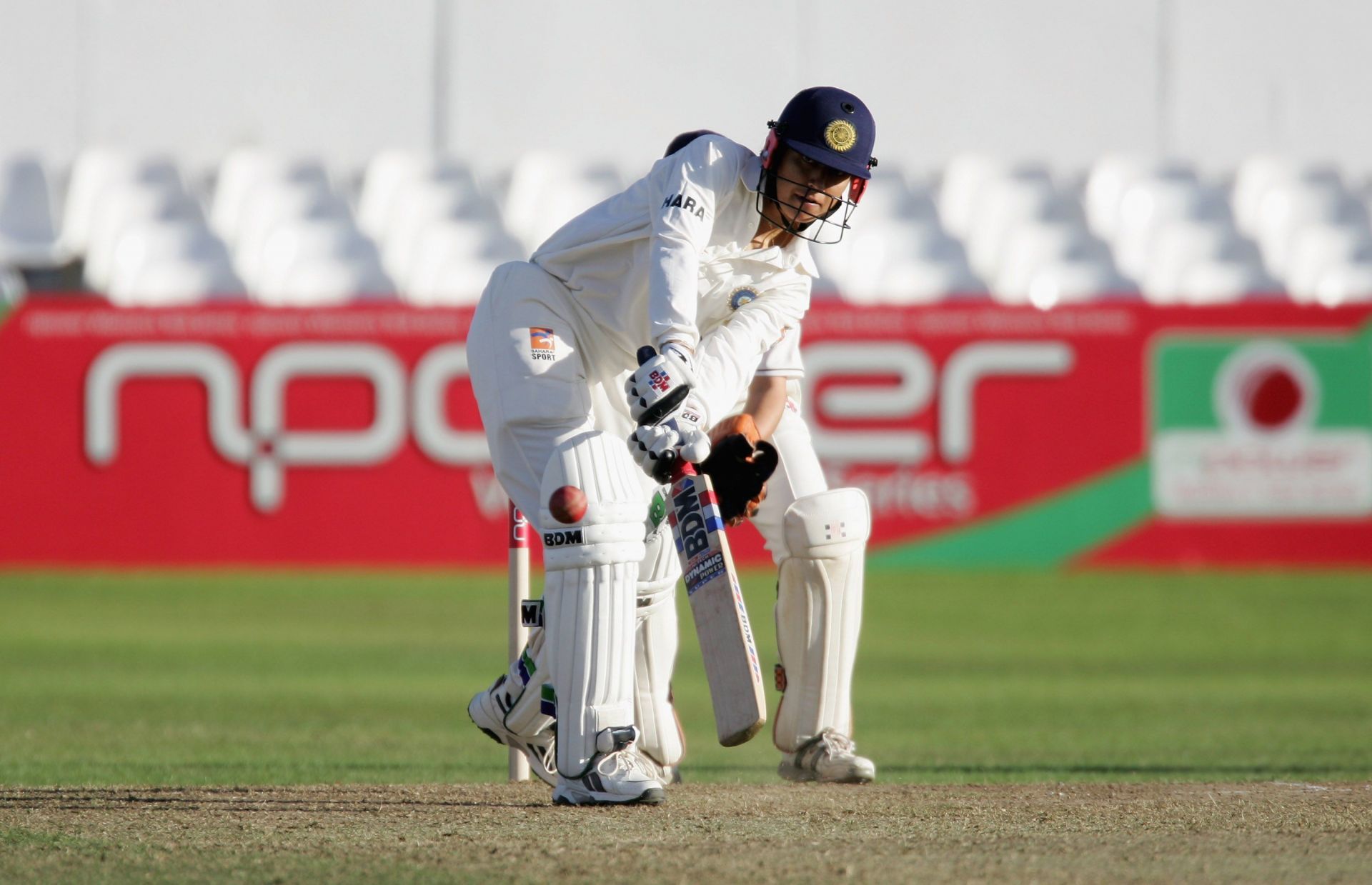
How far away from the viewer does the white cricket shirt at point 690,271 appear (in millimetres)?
3816

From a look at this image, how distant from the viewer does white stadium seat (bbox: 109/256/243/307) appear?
41.7 ft

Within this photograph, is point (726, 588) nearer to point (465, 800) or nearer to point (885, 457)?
point (465, 800)

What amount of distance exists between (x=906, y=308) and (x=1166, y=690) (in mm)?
4010

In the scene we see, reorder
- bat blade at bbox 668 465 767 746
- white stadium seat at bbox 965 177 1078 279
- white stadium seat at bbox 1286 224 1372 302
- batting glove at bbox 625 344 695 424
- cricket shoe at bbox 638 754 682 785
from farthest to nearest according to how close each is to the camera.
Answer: white stadium seat at bbox 965 177 1078 279, white stadium seat at bbox 1286 224 1372 302, cricket shoe at bbox 638 754 682 785, bat blade at bbox 668 465 767 746, batting glove at bbox 625 344 695 424

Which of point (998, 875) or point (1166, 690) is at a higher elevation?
Result: point (998, 875)

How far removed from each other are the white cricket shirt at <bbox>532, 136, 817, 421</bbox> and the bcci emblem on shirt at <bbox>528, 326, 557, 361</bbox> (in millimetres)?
133

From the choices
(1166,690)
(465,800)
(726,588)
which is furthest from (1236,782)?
(1166,690)

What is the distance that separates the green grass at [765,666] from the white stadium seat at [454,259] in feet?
8.78

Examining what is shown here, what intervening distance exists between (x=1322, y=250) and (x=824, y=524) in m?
11.2

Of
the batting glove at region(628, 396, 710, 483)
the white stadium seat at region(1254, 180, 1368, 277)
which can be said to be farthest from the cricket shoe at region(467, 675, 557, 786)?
the white stadium seat at region(1254, 180, 1368, 277)

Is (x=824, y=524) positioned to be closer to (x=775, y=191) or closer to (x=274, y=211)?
(x=775, y=191)

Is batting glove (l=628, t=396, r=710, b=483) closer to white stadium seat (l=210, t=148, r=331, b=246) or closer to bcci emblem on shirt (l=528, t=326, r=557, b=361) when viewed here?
bcci emblem on shirt (l=528, t=326, r=557, b=361)

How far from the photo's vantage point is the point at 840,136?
3953 millimetres

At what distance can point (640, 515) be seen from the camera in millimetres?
3824
